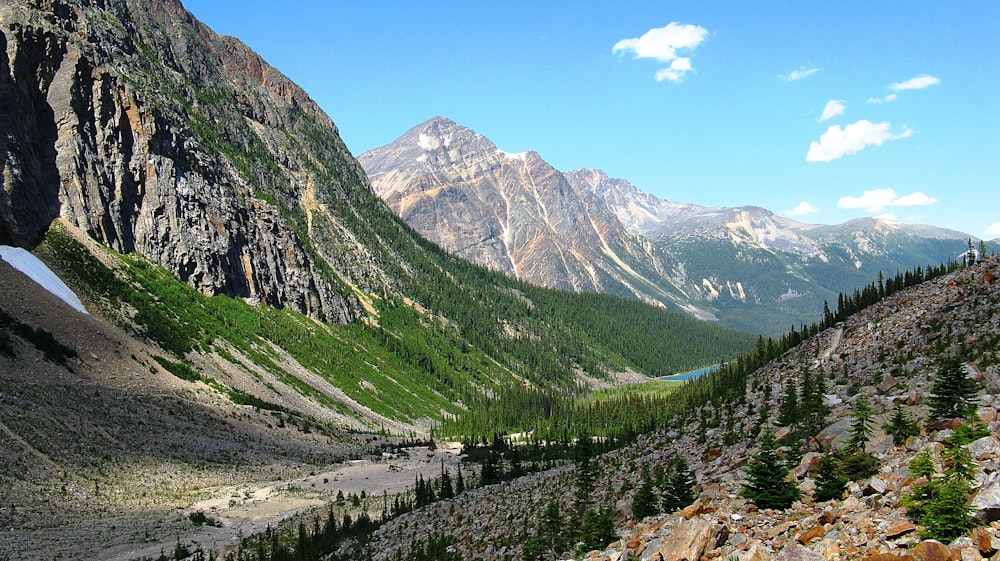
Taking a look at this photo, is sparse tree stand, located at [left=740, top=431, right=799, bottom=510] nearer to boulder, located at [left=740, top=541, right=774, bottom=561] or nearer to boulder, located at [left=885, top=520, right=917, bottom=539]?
boulder, located at [left=740, top=541, right=774, bottom=561]

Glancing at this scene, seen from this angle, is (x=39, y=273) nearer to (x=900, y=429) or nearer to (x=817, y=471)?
(x=817, y=471)

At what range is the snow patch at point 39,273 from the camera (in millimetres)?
109125

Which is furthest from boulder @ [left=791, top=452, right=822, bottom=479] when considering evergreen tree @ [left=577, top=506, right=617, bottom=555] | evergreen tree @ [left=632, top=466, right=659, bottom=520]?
evergreen tree @ [left=577, top=506, right=617, bottom=555]

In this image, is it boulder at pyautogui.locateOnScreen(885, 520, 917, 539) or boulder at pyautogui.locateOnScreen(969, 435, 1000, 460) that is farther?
boulder at pyautogui.locateOnScreen(969, 435, 1000, 460)

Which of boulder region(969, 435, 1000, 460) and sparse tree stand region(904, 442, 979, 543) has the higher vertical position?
boulder region(969, 435, 1000, 460)

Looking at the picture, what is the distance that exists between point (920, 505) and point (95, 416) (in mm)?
85646

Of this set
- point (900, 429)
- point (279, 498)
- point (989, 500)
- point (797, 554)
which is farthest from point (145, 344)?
point (989, 500)

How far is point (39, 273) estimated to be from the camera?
11231cm

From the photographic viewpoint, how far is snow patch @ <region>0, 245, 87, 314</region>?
109 m

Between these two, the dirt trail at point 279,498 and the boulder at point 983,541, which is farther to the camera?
the dirt trail at point 279,498

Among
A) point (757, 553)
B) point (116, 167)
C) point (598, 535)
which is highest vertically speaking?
point (116, 167)

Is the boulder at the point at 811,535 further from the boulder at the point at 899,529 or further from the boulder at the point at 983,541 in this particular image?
the boulder at the point at 983,541

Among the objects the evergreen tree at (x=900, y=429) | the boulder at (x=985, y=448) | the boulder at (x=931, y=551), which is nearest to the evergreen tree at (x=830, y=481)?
the evergreen tree at (x=900, y=429)

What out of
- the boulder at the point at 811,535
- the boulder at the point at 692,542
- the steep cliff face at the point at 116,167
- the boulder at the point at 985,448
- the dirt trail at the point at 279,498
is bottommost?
the dirt trail at the point at 279,498
